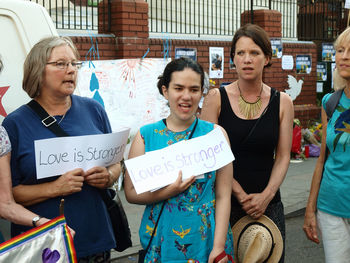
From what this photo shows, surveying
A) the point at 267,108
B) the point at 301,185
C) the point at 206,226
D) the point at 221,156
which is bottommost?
the point at 301,185

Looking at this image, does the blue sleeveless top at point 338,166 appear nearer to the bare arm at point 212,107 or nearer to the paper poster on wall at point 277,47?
the bare arm at point 212,107

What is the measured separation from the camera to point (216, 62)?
1119cm

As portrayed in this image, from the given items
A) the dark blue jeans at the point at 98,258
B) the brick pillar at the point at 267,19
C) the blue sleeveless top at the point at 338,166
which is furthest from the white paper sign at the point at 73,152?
the brick pillar at the point at 267,19

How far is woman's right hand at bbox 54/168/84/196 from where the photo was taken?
9.71ft

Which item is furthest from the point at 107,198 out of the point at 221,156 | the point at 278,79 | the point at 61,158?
the point at 278,79

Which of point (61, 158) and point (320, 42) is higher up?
point (320, 42)

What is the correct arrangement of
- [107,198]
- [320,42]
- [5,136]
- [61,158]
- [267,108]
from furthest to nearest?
1. [320,42]
2. [267,108]
3. [107,198]
4. [61,158]
5. [5,136]

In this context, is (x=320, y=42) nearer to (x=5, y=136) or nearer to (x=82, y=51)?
(x=82, y=51)

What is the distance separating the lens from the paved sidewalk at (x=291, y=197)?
6545mm

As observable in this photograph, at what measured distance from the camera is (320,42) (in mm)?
15461

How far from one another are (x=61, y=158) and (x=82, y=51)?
240 inches

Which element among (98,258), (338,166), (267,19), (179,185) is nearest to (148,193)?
(179,185)

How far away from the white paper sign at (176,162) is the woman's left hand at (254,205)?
1.72 ft

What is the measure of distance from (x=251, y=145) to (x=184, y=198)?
28.7 inches
